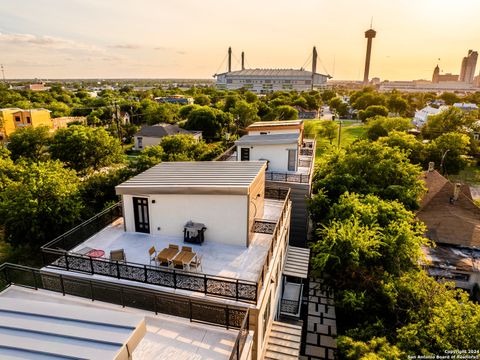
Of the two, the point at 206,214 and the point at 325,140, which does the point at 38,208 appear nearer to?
the point at 206,214

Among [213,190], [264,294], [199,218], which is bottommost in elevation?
[264,294]

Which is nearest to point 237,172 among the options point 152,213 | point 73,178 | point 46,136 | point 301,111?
point 152,213

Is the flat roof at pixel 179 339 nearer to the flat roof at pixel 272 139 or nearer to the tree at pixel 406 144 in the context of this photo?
the flat roof at pixel 272 139

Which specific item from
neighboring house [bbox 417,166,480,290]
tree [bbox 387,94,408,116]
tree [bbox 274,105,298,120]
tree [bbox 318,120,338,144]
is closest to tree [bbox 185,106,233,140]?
tree [bbox 274,105,298,120]

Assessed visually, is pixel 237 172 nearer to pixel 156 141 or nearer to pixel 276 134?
pixel 276 134

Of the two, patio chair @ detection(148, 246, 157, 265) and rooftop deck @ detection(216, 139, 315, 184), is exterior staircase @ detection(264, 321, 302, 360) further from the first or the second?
rooftop deck @ detection(216, 139, 315, 184)

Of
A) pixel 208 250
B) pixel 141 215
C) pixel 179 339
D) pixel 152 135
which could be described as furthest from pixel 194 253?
pixel 152 135
